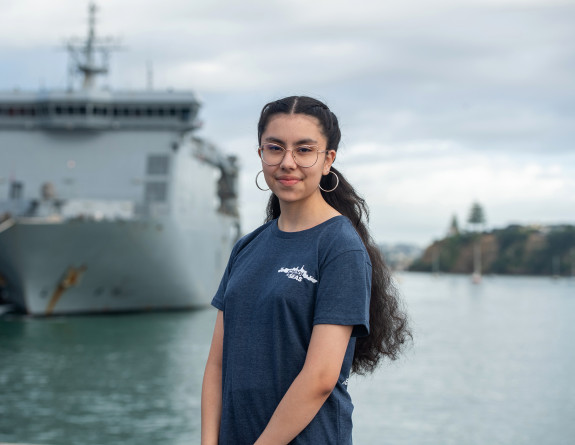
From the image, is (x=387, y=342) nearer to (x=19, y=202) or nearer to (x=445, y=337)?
(x=19, y=202)

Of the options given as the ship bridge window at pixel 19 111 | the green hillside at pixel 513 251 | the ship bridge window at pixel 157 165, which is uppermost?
the ship bridge window at pixel 19 111

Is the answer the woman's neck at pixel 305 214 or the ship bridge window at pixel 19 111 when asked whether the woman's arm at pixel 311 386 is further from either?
the ship bridge window at pixel 19 111

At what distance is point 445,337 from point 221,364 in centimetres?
2337

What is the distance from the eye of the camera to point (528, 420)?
12.0 m

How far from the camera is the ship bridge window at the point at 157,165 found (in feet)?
76.5

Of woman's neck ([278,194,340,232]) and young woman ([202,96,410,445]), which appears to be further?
woman's neck ([278,194,340,232])

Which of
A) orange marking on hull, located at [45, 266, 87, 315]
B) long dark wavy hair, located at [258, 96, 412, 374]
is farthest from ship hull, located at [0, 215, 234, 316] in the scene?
long dark wavy hair, located at [258, 96, 412, 374]

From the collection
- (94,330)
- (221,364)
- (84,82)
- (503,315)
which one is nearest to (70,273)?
(94,330)

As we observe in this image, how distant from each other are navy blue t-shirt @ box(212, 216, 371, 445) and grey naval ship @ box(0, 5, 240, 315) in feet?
63.3

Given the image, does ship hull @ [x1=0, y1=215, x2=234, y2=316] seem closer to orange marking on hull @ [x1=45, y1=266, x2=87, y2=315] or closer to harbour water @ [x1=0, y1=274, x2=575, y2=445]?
orange marking on hull @ [x1=45, y1=266, x2=87, y2=315]

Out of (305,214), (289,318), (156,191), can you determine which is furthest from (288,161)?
(156,191)

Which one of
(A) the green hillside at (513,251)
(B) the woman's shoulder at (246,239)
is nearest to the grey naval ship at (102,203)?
(B) the woman's shoulder at (246,239)

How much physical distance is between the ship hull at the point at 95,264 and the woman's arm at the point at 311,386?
19460 mm

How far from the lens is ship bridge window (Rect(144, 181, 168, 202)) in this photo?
22812 millimetres
